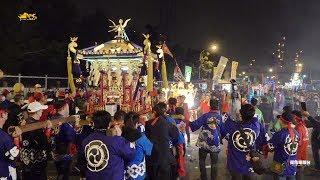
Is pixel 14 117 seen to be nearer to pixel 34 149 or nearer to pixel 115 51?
pixel 34 149

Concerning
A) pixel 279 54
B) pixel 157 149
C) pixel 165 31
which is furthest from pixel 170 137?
pixel 279 54

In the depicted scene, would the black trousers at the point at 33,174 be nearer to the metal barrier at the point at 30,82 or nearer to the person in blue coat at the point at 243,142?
the person in blue coat at the point at 243,142

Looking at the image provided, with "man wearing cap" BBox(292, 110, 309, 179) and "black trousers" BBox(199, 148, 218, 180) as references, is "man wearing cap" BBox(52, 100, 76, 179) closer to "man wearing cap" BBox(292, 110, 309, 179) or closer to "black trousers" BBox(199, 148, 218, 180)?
"black trousers" BBox(199, 148, 218, 180)

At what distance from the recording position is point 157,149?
253 inches

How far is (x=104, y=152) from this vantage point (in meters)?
4.50

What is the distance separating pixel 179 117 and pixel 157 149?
1613mm

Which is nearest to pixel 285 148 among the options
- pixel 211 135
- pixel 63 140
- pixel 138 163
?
pixel 211 135

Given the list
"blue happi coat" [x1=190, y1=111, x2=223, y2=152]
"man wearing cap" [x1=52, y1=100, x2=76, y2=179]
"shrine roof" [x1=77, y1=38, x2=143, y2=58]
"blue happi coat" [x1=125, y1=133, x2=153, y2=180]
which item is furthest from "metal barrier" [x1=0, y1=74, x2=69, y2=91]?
"blue happi coat" [x1=125, y1=133, x2=153, y2=180]

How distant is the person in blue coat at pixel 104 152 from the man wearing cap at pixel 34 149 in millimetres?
1790

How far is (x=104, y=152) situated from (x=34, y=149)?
7.10 feet

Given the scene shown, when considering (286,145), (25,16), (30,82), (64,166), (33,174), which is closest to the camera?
(33,174)

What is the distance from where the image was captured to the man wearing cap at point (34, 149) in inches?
235

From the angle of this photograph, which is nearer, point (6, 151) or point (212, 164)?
point (6, 151)

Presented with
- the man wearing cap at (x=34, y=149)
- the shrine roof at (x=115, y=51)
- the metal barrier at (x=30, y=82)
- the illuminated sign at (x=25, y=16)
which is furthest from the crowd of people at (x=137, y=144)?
the illuminated sign at (x=25, y=16)
